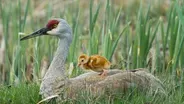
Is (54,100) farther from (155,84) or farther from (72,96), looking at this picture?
(155,84)

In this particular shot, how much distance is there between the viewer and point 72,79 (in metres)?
6.00

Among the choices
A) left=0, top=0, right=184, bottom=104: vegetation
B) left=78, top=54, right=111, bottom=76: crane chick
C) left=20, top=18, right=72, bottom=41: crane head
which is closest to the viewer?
left=0, top=0, right=184, bottom=104: vegetation

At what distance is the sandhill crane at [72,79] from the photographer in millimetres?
5812

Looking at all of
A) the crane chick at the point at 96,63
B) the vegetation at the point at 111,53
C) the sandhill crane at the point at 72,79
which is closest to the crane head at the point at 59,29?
the sandhill crane at the point at 72,79

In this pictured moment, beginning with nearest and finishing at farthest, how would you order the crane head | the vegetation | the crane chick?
the vegetation, the crane chick, the crane head

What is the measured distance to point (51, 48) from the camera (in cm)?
760

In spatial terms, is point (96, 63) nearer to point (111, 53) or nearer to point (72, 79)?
point (72, 79)

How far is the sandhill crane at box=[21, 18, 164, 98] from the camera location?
5.81 meters

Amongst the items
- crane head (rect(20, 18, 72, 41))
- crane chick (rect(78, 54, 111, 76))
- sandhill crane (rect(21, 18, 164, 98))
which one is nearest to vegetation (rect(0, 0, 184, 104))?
sandhill crane (rect(21, 18, 164, 98))

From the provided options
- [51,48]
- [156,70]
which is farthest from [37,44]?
[156,70]

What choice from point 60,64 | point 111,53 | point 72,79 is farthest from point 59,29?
point 111,53

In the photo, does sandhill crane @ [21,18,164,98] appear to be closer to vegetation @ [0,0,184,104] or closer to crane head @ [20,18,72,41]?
crane head @ [20,18,72,41]

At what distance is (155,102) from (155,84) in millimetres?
553

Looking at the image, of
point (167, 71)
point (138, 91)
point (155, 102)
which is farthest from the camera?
point (167, 71)
